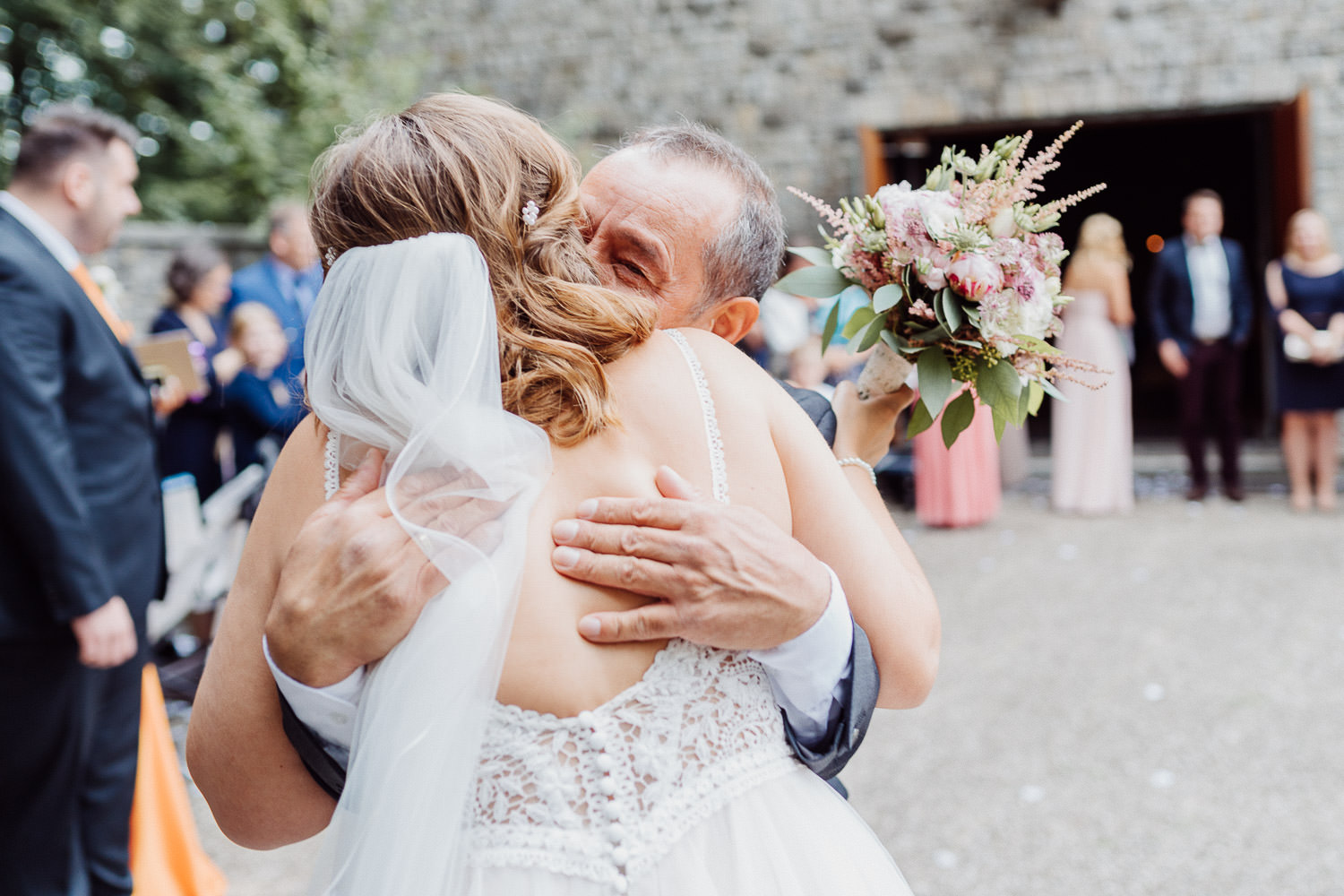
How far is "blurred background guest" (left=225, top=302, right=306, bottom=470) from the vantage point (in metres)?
5.17

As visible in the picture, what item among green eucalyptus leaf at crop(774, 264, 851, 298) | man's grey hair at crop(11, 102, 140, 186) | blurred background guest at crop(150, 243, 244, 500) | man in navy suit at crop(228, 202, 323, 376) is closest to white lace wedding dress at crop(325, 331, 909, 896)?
green eucalyptus leaf at crop(774, 264, 851, 298)

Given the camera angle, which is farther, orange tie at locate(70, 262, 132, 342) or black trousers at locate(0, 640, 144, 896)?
orange tie at locate(70, 262, 132, 342)

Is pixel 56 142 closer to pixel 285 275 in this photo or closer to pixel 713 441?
pixel 713 441

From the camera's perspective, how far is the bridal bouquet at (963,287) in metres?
1.77

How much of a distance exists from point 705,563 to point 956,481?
7.42 metres

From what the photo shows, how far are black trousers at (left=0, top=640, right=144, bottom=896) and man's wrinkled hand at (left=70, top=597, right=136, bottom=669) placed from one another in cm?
12

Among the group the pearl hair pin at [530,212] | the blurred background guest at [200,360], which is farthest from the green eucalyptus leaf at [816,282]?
the blurred background guest at [200,360]

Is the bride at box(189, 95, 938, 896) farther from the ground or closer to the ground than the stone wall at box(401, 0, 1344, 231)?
closer to the ground

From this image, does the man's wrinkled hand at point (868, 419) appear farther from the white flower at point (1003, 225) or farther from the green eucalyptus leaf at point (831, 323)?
the white flower at point (1003, 225)

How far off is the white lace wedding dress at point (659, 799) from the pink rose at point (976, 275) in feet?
2.04

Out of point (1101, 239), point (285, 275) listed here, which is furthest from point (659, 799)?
point (1101, 239)

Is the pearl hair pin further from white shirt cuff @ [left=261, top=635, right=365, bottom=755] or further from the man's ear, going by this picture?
white shirt cuff @ [left=261, top=635, right=365, bottom=755]

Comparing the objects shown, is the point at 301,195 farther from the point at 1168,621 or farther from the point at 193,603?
the point at 1168,621

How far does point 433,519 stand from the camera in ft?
4.11
